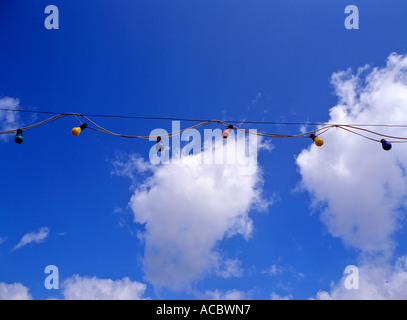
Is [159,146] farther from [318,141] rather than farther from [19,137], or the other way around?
[318,141]

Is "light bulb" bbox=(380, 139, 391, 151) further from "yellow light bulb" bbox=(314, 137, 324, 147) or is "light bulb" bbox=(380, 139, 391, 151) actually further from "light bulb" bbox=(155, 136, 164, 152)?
"light bulb" bbox=(155, 136, 164, 152)

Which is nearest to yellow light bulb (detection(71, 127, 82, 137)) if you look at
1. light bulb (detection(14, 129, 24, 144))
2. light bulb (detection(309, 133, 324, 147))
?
light bulb (detection(14, 129, 24, 144))

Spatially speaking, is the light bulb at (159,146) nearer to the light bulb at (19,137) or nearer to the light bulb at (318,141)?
the light bulb at (19,137)

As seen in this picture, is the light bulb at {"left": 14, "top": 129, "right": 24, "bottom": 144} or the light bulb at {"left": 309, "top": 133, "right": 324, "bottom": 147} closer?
the light bulb at {"left": 14, "top": 129, "right": 24, "bottom": 144}

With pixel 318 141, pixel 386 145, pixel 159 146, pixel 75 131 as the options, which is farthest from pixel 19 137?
pixel 386 145

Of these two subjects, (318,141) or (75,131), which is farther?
(318,141)

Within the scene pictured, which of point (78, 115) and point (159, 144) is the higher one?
point (78, 115)

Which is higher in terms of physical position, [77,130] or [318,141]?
[77,130]

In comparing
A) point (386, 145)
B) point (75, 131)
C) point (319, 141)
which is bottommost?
point (386, 145)
